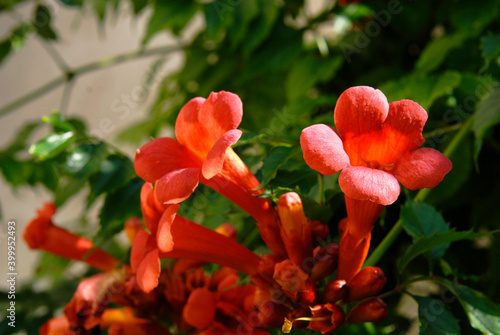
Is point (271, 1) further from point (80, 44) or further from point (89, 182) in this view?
point (80, 44)

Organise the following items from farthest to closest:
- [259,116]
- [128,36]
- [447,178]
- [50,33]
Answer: [128,36] < [50,33] < [259,116] < [447,178]

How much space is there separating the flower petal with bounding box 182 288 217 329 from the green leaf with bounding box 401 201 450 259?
0.25 m

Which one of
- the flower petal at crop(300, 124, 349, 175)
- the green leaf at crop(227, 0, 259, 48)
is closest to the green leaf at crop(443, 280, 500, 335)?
the flower petal at crop(300, 124, 349, 175)

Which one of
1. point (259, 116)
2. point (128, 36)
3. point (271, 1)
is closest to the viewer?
point (271, 1)

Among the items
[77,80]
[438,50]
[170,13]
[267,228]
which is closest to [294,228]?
[267,228]

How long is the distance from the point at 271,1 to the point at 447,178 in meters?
0.51

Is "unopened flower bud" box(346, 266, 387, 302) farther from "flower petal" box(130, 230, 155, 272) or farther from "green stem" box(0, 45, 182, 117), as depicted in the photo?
"green stem" box(0, 45, 182, 117)

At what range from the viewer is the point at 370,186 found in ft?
1.15

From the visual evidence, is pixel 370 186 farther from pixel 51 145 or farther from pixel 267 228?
pixel 51 145

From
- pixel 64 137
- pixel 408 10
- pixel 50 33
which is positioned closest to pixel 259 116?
pixel 408 10

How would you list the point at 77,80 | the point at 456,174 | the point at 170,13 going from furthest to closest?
the point at 77,80
the point at 170,13
the point at 456,174

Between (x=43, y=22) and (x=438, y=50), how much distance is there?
102 centimetres

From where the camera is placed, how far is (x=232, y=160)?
1.55ft

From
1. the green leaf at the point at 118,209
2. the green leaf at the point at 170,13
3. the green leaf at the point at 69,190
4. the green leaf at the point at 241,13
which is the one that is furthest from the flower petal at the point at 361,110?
the green leaf at the point at 170,13
